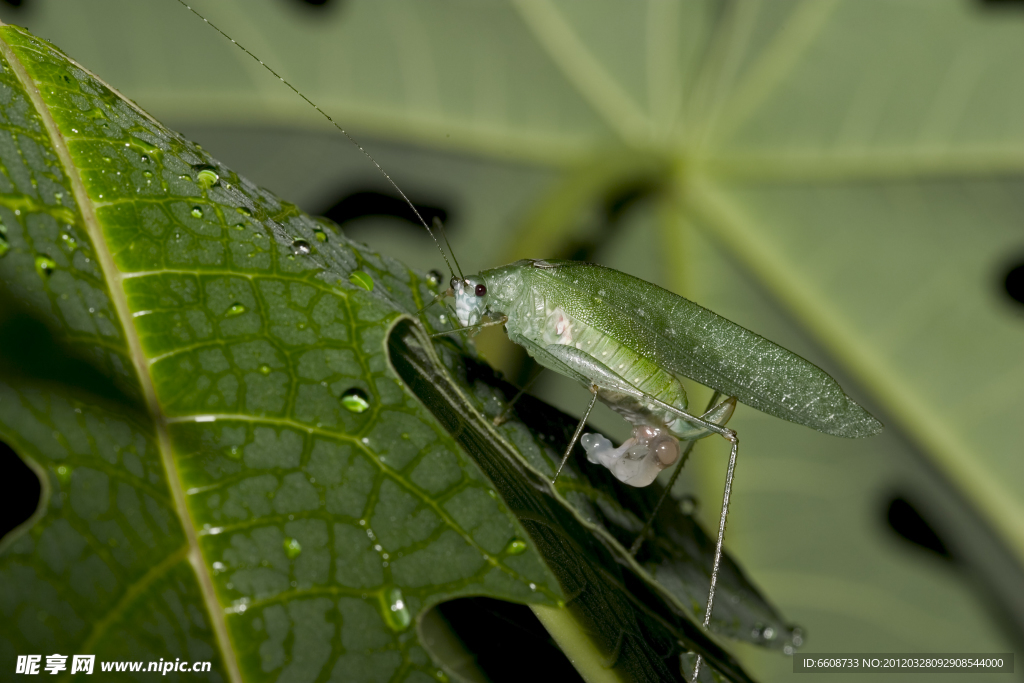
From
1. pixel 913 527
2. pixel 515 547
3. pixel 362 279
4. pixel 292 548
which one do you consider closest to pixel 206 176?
pixel 362 279

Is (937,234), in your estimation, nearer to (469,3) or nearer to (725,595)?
(725,595)

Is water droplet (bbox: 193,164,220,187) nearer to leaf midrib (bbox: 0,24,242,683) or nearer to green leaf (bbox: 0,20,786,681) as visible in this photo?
green leaf (bbox: 0,20,786,681)

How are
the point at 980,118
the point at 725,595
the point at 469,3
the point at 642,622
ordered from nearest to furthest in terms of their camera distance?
1. the point at 642,622
2. the point at 725,595
3. the point at 980,118
4. the point at 469,3

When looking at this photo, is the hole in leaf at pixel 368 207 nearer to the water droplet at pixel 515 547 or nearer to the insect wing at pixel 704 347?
the insect wing at pixel 704 347

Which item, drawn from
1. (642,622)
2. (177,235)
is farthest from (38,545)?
(642,622)

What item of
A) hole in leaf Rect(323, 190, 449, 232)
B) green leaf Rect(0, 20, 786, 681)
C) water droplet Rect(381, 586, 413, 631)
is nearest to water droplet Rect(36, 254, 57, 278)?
green leaf Rect(0, 20, 786, 681)
